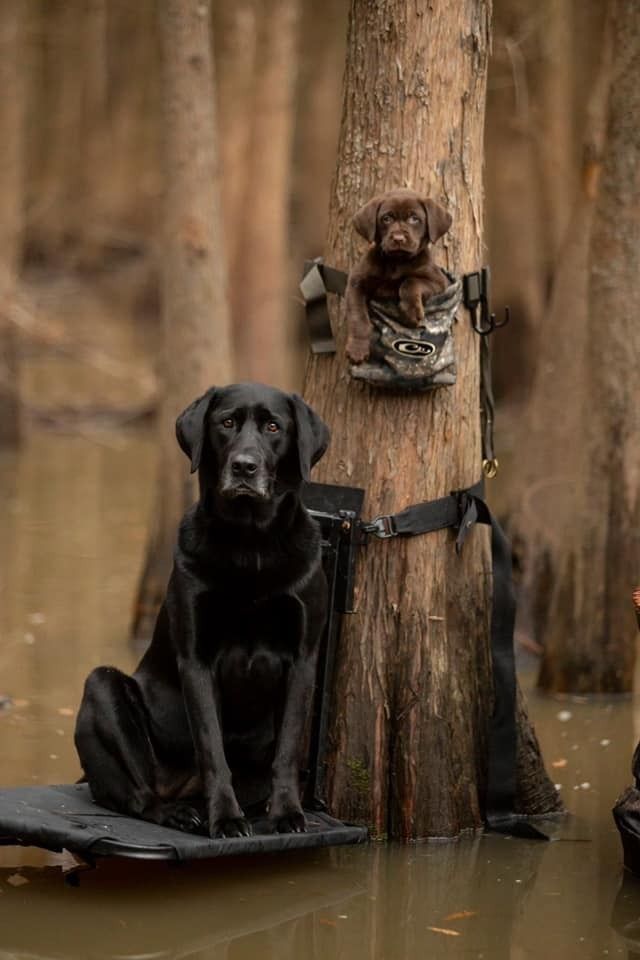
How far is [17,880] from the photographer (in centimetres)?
656

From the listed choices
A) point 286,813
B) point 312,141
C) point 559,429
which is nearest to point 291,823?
point 286,813

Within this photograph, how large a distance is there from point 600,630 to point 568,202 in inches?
482

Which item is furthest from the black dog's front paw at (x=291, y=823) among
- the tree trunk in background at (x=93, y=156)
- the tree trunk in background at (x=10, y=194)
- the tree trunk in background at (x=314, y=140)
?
the tree trunk in background at (x=93, y=156)

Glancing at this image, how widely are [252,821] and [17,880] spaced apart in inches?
36.9

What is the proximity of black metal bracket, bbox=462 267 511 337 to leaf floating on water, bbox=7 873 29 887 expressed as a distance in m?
2.93

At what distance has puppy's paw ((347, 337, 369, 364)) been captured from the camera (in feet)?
22.9

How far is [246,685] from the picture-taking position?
21.8 feet

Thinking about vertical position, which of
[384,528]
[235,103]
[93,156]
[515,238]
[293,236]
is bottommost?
[384,528]

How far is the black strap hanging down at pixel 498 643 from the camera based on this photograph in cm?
715

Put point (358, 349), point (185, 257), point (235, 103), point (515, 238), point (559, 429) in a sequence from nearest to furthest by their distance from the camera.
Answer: point (358, 349)
point (559, 429)
point (185, 257)
point (235, 103)
point (515, 238)

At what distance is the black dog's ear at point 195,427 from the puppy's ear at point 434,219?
3.62 ft

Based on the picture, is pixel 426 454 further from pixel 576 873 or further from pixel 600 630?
pixel 600 630

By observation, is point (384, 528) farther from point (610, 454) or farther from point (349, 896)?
point (610, 454)

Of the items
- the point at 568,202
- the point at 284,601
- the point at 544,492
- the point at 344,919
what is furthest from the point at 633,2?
the point at 568,202
